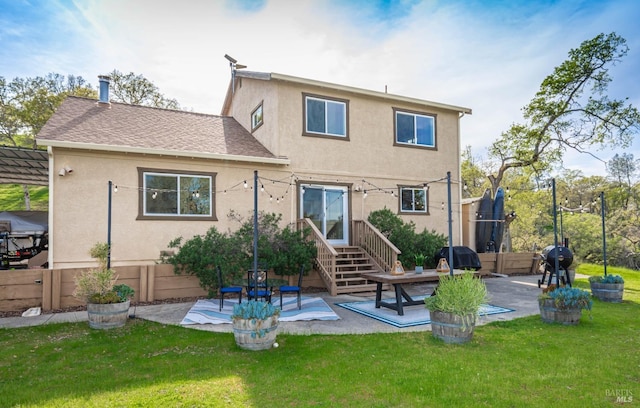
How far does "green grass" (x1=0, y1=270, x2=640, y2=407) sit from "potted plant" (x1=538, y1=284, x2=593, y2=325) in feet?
0.91

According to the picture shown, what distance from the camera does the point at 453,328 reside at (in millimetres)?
5602

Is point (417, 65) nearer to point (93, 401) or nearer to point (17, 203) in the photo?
point (93, 401)

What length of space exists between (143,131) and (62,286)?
4743 mm

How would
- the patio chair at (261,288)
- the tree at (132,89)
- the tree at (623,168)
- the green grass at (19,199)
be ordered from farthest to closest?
the tree at (623,168), the green grass at (19,199), the tree at (132,89), the patio chair at (261,288)

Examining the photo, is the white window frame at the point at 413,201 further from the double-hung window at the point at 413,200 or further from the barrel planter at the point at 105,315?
the barrel planter at the point at 105,315

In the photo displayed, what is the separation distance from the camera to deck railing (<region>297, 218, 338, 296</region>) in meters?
9.65

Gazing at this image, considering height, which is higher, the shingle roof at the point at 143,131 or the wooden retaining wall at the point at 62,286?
the shingle roof at the point at 143,131

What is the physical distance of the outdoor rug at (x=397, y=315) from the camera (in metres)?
7.00

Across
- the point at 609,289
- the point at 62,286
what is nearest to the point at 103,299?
the point at 62,286

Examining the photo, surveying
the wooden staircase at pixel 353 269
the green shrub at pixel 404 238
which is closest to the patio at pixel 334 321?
the wooden staircase at pixel 353 269

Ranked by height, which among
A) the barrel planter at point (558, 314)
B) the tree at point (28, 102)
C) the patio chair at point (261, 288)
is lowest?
the barrel planter at point (558, 314)

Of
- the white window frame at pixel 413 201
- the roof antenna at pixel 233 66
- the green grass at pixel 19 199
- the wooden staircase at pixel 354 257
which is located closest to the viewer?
the wooden staircase at pixel 354 257

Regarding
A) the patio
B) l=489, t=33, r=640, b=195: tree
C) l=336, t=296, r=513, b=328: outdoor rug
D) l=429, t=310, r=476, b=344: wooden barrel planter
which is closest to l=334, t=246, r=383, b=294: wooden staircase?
the patio

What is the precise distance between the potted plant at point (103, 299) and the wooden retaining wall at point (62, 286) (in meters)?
1.55
